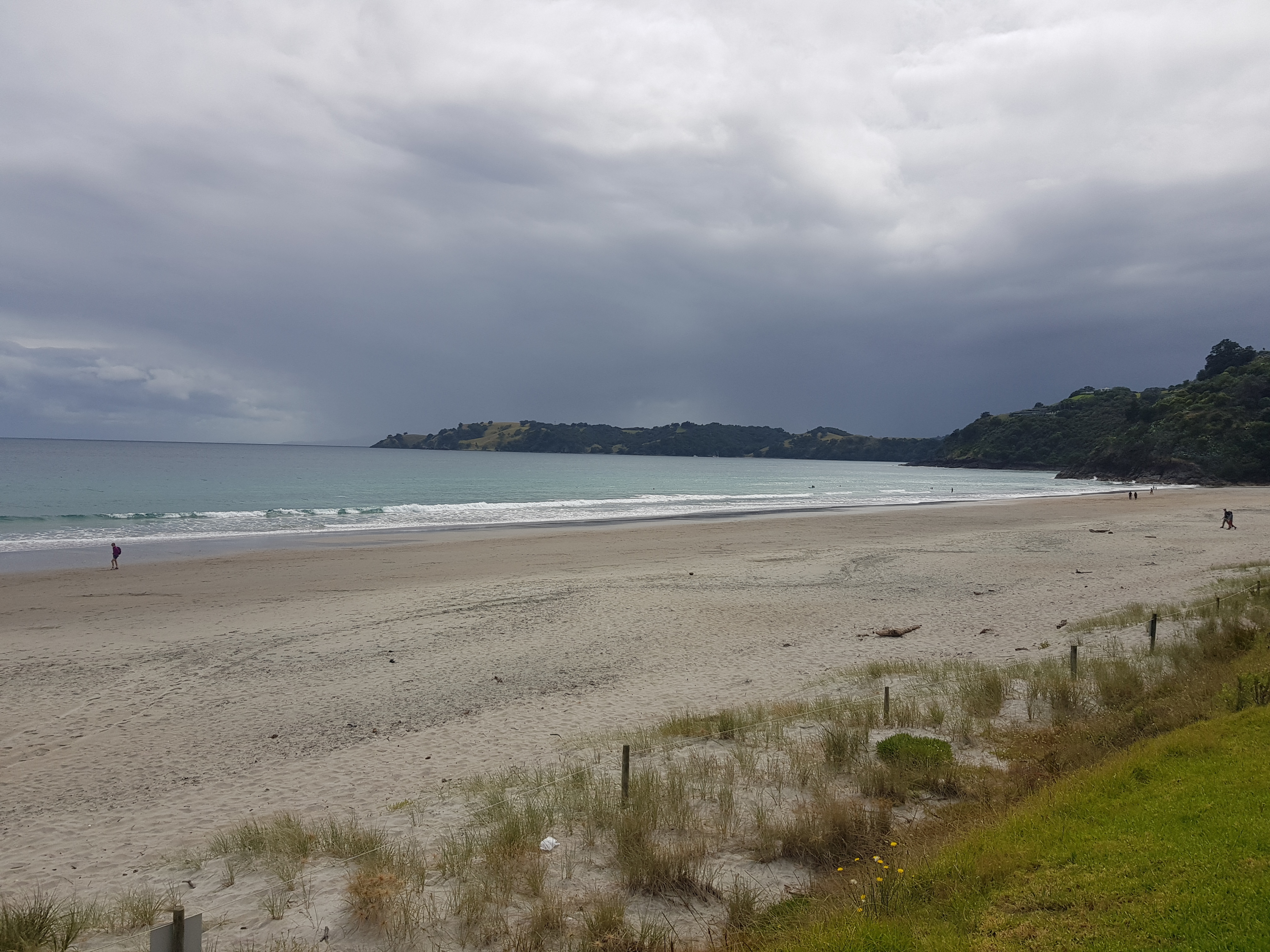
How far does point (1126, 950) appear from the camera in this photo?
3125 millimetres

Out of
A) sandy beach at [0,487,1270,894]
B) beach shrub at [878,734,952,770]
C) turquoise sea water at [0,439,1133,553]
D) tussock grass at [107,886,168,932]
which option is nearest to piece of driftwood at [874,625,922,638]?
sandy beach at [0,487,1270,894]

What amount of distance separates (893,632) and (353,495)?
5446 centimetres

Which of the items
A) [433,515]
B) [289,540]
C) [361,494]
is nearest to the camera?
[289,540]

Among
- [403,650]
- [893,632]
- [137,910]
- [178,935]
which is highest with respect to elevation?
[178,935]

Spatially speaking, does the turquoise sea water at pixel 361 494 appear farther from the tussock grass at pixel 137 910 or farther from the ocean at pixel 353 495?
the tussock grass at pixel 137 910

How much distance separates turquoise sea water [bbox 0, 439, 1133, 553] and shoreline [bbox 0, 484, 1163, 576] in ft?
1.35

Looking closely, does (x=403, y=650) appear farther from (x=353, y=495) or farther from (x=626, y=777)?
(x=353, y=495)

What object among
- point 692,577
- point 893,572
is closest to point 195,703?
point 692,577

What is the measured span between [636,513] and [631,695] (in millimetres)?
37823

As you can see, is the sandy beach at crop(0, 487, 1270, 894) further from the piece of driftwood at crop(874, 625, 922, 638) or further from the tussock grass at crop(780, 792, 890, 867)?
the tussock grass at crop(780, 792, 890, 867)

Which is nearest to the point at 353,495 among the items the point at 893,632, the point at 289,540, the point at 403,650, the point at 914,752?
the point at 289,540

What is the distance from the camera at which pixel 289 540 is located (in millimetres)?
32844

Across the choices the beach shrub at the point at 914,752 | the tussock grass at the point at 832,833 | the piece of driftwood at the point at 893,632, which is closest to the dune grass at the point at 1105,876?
the tussock grass at the point at 832,833

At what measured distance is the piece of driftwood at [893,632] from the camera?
14.5 metres
